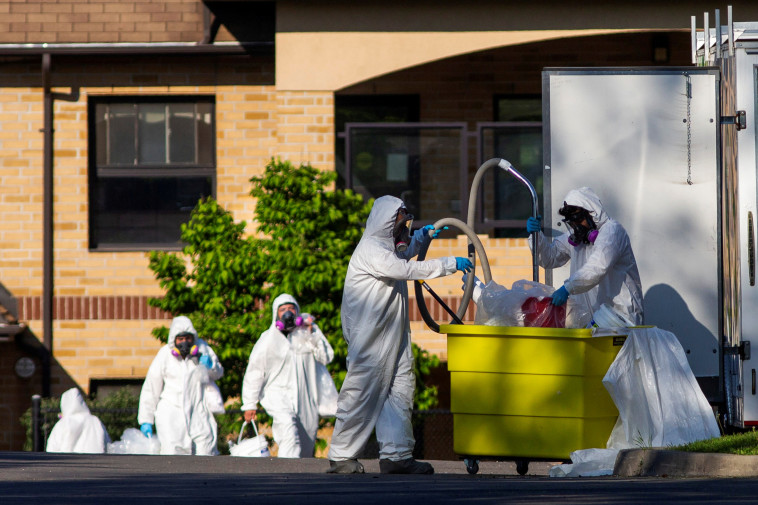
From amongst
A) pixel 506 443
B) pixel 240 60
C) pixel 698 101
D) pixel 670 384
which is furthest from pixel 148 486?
pixel 240 60

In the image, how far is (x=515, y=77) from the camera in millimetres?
16500

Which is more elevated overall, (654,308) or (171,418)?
(654,308)

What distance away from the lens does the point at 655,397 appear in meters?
8.71

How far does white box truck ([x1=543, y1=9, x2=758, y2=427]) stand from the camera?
9.47 m

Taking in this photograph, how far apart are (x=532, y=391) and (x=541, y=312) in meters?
0.54

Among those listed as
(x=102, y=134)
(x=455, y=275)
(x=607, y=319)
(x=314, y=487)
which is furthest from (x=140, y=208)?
(x=314, y=487)

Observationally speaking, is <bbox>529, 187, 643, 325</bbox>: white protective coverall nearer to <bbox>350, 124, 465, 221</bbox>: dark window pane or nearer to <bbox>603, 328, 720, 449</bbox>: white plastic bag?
<bbox>603, 328, 720, 449</bbox>: white plastic bag

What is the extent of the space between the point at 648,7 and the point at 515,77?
7.12 ft

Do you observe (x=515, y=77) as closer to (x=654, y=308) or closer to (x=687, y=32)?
(x=687, y=32)

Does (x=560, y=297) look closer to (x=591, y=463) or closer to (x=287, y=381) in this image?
(x=591, y=463)

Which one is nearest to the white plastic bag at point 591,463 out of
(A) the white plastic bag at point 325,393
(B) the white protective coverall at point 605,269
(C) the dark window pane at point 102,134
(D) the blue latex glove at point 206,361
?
(B) the white protective coverall at point 605,269

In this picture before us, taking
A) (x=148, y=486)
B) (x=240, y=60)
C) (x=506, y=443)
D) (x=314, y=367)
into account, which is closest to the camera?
(x=148, y=486)

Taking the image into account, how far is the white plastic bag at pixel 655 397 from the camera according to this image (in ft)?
28.2

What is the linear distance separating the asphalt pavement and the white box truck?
1730 millimetres
